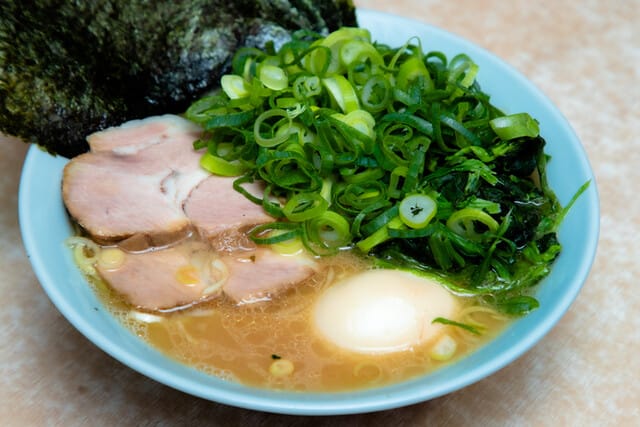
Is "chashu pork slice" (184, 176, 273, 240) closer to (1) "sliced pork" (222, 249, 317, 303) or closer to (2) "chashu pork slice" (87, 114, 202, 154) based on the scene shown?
(1) "sliced pork" (222, 249, 317, 303)

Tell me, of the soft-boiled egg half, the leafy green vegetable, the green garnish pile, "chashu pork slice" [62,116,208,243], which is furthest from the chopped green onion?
"chashu pork slice" [62,116,208,243]

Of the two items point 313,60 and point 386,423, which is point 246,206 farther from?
point 386,423

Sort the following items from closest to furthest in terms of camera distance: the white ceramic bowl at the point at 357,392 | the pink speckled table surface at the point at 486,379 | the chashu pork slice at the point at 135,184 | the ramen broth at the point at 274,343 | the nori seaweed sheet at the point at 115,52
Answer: the white ceramic bowl at the point at 357,392, the ramen broth at the point at 274,343, the pink speckled table surface at the point at 486,379, the chashu pork slice at the point at 135,184, the nori seaweed sheet at the point at 115,52

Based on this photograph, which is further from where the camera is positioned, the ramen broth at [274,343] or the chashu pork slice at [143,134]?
the chashu pork slice at [143,134]

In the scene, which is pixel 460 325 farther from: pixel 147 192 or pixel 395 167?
pixel 147 192

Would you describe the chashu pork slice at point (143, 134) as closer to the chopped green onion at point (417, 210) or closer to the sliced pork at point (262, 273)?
the sliced pork at point (262, 273)

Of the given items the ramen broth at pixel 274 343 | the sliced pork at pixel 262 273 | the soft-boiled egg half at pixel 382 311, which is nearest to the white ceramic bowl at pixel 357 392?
the ramen broth at pixel 274 343

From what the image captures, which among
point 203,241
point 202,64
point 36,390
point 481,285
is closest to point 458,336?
point 481,285
